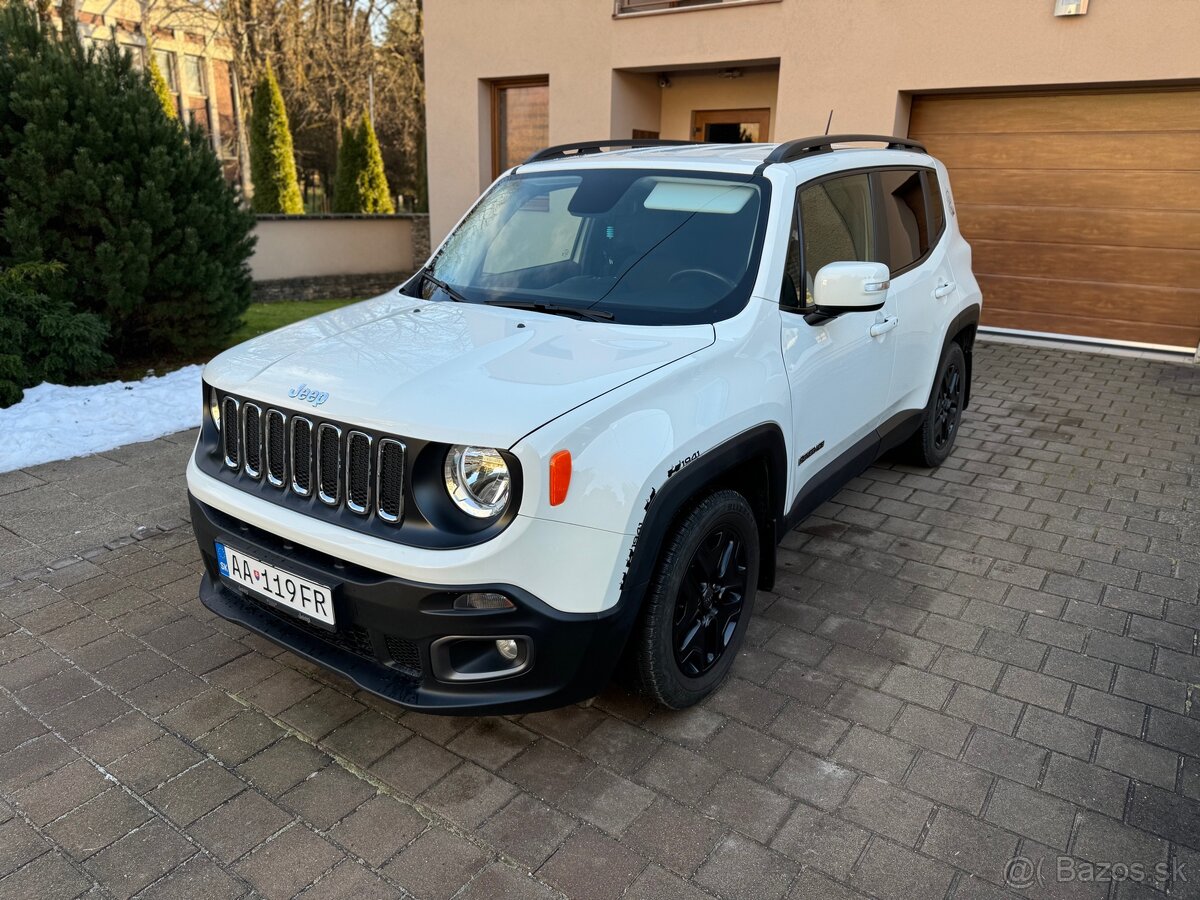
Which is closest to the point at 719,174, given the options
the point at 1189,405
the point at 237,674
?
the point at 237,674

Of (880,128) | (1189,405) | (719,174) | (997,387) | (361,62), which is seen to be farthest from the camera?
(361,62)

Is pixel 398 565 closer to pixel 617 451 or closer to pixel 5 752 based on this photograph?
pixel 617 451

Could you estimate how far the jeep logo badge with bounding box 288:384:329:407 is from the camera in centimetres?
257

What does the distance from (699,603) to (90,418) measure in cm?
510

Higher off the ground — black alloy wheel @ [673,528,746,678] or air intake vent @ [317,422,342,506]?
air intake vent @ [317,422,342,506]

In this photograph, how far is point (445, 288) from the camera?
145 inches

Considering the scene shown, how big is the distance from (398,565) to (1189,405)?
24.2 feet

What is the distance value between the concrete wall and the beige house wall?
2049 millimetres

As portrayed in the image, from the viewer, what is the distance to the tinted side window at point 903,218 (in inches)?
172

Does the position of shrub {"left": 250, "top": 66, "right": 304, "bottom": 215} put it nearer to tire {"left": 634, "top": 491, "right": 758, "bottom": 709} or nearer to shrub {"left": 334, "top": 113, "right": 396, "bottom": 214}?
shrub {"left": 334, "top": 113, "right": 396, "bottom": 214}

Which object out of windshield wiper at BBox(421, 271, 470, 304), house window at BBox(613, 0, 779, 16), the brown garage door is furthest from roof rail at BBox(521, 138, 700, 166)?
house window at BBox(613, 0, 779, 16)

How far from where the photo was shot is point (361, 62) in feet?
85.5

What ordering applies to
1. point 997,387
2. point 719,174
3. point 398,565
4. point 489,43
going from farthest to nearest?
point 489,43
point 997,387
point 719,174
point 398,565

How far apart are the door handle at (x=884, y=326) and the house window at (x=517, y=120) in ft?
29.2
